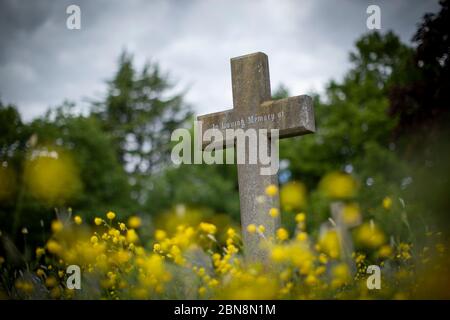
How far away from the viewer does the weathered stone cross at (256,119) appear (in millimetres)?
5828

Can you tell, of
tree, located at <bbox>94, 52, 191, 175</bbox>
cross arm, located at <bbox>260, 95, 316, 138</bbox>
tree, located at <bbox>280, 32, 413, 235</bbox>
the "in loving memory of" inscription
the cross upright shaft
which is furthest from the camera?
tree, located at <bbox>94, 52, 191, 175</bbox>

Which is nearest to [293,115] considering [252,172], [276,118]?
[276,118]

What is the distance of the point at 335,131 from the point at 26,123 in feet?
45.4

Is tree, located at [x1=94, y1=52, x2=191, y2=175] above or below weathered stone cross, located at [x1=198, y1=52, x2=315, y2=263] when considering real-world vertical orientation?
above

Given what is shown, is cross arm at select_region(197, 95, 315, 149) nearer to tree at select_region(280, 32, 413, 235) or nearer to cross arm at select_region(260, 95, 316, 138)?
cross arm at select_region(260, 95, 316, 138)

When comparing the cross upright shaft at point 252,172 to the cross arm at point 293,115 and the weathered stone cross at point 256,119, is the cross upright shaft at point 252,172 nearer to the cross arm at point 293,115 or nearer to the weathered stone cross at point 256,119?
the weathered stone cross at point 256,119

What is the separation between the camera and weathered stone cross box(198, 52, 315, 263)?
5.83m

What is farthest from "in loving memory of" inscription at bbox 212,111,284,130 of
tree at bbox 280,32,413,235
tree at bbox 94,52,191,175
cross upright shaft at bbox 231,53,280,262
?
tree at bbox 94,52,191,175

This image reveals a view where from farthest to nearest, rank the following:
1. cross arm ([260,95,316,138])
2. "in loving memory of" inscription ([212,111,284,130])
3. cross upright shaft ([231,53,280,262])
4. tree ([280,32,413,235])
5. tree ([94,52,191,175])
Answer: tree ([94,52,191,175]) < tree ([280,32,413,235]) < "in loving memory of" inscription ([212,111,284,130]) < cross arm ([260,95,316,138]) < cross upright shaft ([231,53,280,262])

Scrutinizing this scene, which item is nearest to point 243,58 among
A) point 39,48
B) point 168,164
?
point 39,48

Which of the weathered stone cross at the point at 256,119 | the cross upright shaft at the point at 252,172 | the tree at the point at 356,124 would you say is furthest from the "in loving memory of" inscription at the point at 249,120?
the tree at the point at 356,124

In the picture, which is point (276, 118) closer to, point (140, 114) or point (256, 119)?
point (256, 119)

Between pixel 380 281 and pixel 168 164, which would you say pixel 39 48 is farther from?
pixel 380 281
